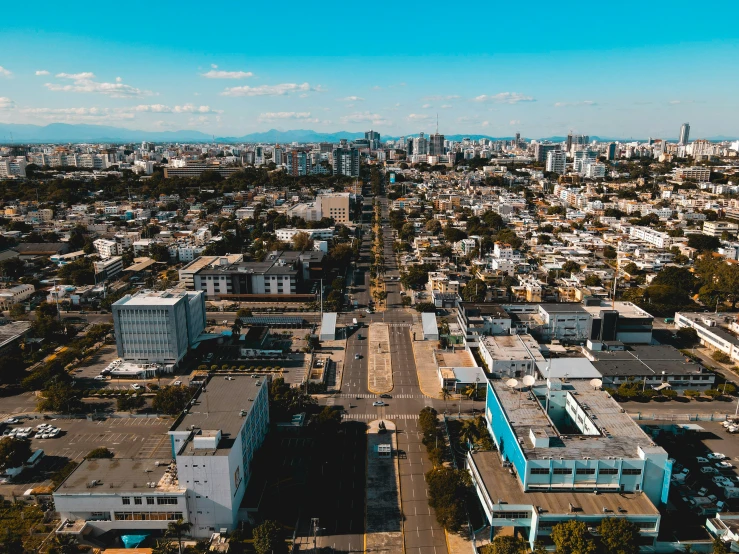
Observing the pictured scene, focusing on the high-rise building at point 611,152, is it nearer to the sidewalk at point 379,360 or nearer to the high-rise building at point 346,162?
the high-rise building at point 346,162

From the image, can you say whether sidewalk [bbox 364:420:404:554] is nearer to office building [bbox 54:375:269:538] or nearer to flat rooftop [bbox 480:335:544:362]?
office building [bbox 54:375:269:538]

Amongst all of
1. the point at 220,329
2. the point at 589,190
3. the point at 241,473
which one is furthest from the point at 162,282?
the point at 589,190

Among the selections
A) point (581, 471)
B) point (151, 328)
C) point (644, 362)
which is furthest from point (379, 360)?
point (581, 471)

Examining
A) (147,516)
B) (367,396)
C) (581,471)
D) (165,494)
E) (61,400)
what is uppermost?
(581,471)

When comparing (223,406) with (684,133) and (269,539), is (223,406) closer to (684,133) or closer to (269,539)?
(269,539)

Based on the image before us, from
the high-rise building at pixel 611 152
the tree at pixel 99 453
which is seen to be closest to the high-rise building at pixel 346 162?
the high-rise building at pixel 611 152

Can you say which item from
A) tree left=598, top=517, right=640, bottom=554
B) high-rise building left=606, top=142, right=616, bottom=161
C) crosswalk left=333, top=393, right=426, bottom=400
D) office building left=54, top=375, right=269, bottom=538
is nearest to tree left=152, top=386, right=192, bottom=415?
office building left=54, top=375, right=269, bottom=538

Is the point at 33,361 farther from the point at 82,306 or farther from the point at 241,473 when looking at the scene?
the point at 241,473
